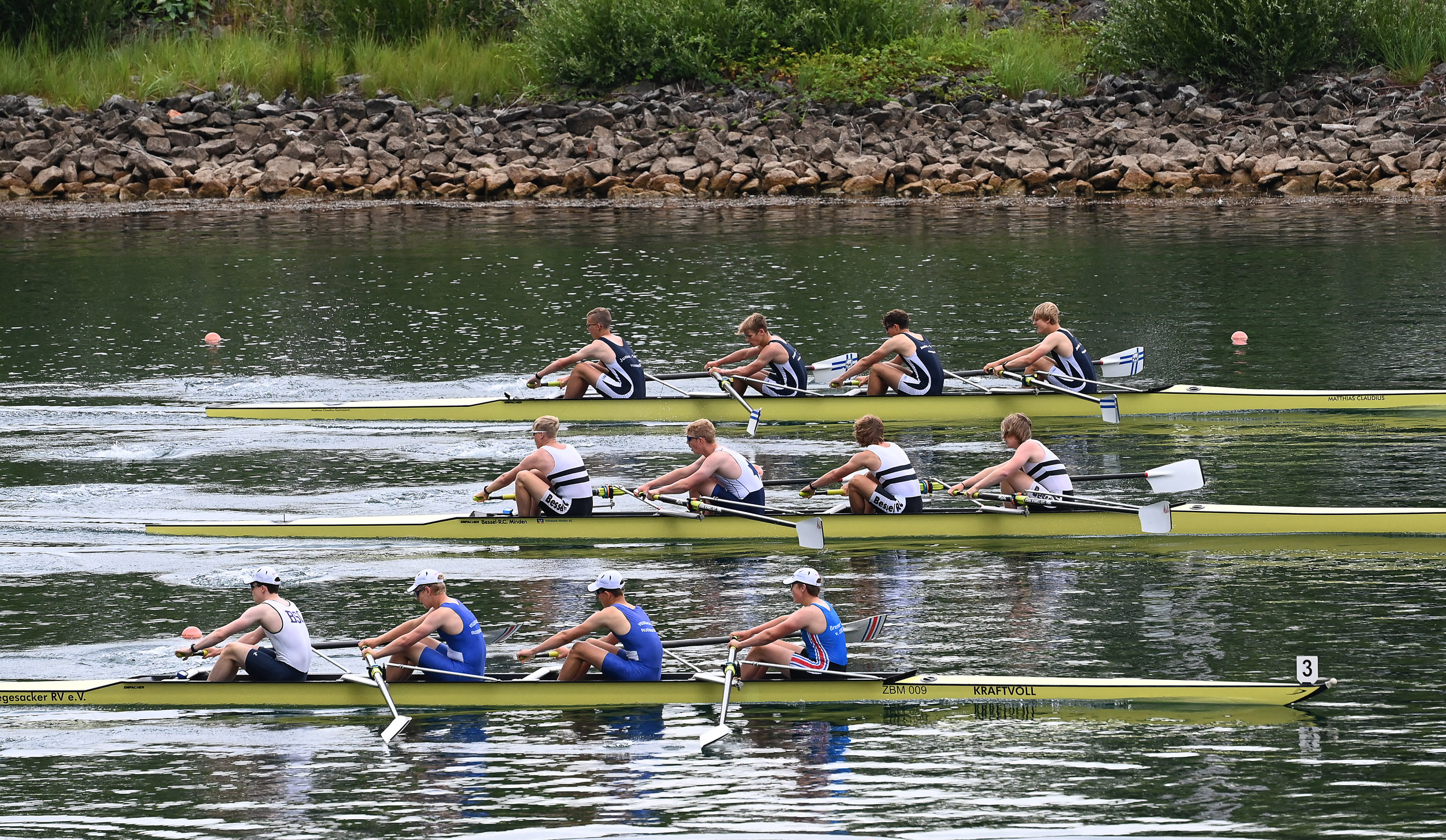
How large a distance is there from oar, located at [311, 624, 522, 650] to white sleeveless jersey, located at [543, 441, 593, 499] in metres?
3.06

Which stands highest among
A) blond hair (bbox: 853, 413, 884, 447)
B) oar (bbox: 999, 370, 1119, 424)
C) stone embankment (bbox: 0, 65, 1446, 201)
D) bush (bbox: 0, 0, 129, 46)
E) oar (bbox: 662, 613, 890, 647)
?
bush (bbox: 0, 0, 129, 46)


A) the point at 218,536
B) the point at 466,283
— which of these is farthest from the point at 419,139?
the point at 218,536

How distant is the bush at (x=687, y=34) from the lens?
169 ft

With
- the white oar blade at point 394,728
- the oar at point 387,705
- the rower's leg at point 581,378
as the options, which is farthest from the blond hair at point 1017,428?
the rower's leg at point 581,378

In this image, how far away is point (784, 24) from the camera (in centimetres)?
5209

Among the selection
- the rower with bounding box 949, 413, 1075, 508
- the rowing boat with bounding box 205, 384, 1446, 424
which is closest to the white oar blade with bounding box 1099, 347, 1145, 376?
the rowing boat with bounding box 205, 384, 1446, 424

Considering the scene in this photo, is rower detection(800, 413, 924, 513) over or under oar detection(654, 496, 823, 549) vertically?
over

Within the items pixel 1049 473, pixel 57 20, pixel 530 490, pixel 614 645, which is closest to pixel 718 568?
pixel 530 490

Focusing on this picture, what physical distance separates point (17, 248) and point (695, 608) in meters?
29.7

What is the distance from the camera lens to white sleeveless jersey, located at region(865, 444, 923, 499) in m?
19.3

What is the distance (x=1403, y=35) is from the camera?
49.2m

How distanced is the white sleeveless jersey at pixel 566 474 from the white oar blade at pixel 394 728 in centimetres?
544

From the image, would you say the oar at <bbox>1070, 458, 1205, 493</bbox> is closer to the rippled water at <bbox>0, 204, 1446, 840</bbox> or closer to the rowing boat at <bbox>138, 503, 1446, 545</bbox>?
the rowing boat at <bbox>138, 503, 1446, 545</bbox>

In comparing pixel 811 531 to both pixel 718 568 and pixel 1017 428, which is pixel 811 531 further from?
pixel 1017 428
